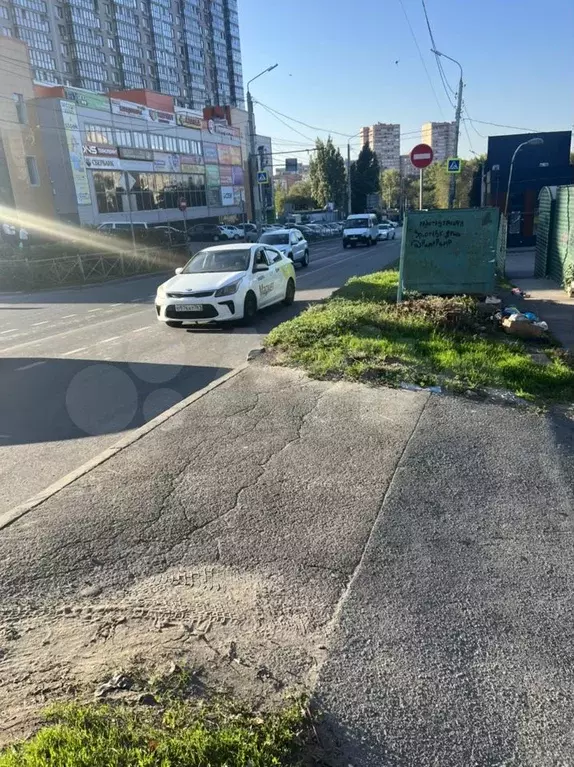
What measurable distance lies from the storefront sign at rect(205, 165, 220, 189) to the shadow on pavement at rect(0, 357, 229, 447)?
6115cm

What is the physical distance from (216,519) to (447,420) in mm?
2550

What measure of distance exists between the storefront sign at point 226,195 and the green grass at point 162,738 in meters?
70.7

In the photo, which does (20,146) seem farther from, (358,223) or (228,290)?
(228,290)

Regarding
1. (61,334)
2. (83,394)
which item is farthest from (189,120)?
(83,394)

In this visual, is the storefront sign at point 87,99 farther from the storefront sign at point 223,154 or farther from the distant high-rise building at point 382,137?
the distant high-rise building at point 382,137

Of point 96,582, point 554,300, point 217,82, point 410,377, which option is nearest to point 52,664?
point 96,582

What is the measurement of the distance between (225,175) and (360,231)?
38.3 metres

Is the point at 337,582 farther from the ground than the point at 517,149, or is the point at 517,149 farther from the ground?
the point at 517,149

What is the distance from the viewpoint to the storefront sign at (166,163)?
183 ft

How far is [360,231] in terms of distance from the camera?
37.3m

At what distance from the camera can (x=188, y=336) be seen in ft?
34.4

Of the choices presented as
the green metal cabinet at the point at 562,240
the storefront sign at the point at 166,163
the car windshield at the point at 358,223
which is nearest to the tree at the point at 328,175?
the storefront sign at the point at 166,163

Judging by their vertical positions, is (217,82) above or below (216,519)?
above

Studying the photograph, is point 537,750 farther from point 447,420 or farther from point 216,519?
point 447,420
